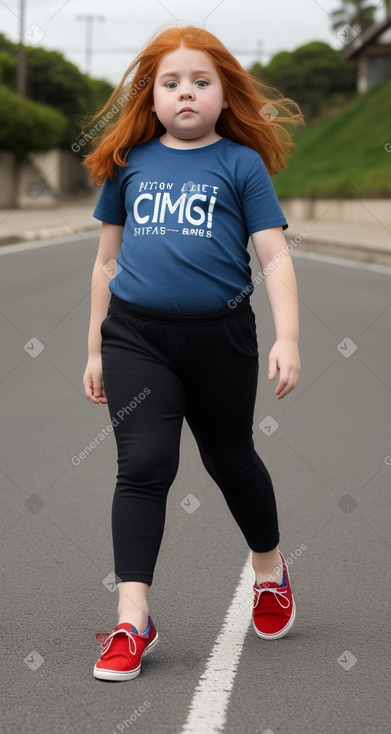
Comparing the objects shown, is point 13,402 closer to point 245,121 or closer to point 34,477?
point 34,477

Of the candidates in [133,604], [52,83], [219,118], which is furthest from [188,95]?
[52,83]

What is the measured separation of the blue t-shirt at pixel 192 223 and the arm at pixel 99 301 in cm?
13

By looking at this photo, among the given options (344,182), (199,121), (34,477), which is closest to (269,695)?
(199,121)

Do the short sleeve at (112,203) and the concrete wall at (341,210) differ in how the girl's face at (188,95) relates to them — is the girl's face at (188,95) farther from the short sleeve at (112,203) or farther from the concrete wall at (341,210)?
the concrete wall at (341,210)

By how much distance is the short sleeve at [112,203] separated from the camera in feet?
10.6

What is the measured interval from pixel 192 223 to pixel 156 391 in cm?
45

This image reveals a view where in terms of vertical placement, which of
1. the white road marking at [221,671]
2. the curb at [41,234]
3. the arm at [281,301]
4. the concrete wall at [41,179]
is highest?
the arm at [281,301]

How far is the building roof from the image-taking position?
58.0 m

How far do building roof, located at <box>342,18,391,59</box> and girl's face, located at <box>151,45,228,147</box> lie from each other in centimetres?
5766

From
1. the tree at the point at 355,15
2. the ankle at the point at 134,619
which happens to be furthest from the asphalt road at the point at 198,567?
the tree at the point at 355,15

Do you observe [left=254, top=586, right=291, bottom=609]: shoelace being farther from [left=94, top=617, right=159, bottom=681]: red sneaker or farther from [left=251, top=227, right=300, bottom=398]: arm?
[left=251, top=227, right=300, bottom=398]: arm

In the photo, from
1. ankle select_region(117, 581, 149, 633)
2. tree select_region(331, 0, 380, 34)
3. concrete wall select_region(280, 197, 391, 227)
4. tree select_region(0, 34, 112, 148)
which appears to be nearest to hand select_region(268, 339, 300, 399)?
ankle select_region(117, 581, 149, 633)

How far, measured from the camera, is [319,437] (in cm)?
623

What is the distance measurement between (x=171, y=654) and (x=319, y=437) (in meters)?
3.09
